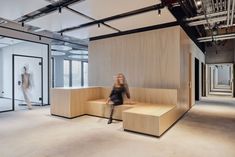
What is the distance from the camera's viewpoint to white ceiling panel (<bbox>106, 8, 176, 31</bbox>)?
14.7 feet

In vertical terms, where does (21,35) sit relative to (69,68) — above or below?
above

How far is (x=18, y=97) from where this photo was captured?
8883mm

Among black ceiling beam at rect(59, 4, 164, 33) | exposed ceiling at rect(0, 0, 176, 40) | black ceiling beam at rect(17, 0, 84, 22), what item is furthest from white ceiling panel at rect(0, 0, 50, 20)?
black ceiling beam at rect(59, 4, 164, 33)

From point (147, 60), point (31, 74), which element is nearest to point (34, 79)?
point (31, 74)

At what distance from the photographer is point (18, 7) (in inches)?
153

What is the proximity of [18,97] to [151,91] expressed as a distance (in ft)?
23.3

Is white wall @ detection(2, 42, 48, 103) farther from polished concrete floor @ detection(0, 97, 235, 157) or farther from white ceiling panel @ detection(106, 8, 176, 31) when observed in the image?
white ceiling panel @ detection(106, 8, 176, 31)

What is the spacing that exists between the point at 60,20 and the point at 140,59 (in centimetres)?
272

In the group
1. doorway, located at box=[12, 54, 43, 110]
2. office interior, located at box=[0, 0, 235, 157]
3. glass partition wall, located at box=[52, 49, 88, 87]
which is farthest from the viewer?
glass partition wall, located at box=[52, 49, 88, 87]

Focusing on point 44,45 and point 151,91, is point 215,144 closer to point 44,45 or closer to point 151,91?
point 151,91

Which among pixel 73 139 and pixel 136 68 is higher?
pixel 136 68

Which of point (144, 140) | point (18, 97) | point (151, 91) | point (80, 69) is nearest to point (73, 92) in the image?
point (151, 91)

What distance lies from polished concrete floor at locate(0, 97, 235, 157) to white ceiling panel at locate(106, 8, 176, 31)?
2842 mm

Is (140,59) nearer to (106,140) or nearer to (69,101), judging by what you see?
(69,101)
